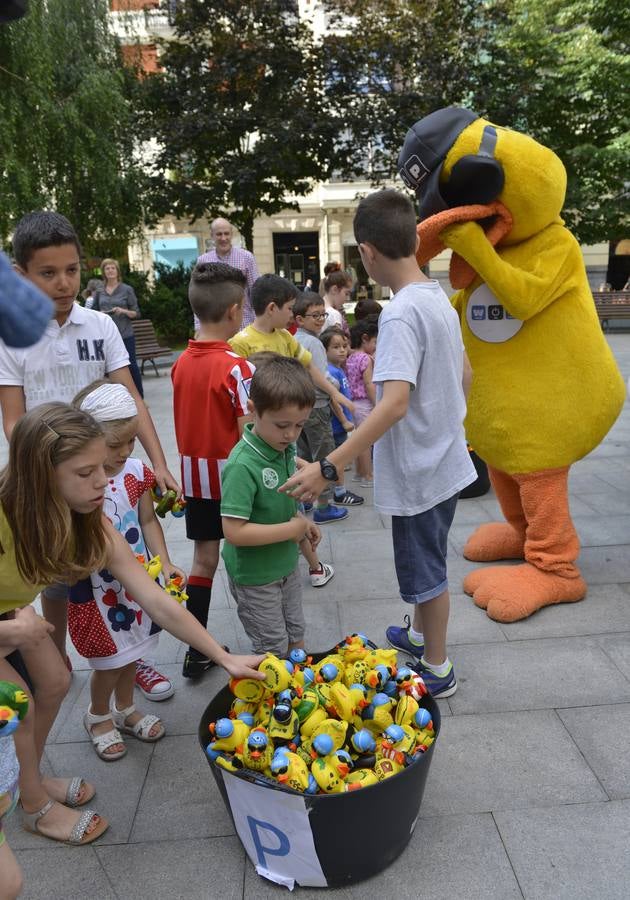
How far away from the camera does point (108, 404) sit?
230 centimetres

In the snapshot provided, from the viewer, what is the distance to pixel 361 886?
1891 mm

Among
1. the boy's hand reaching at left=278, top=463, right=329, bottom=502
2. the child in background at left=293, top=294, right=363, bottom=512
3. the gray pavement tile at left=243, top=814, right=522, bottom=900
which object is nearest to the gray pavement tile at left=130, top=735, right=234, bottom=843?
the gray pavement tile at left=243, top=814, right=522, bottom=900

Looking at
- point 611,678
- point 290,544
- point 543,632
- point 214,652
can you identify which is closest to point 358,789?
point 214,652

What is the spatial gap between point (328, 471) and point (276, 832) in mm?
1010

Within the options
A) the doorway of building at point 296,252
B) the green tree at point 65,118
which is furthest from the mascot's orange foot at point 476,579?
the doorway of building at point 296,252

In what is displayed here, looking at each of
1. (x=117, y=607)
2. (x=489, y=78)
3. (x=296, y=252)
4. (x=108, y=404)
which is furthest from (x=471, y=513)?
(x=296, y=252)

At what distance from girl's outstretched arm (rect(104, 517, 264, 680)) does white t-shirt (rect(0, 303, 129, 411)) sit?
25.5 inches

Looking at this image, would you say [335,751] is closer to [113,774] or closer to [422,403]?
[113,774]

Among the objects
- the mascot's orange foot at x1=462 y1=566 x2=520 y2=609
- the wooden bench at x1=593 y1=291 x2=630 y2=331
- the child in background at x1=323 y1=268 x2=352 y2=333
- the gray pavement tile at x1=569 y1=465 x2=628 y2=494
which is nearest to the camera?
the mascot's orange foot at x1=462 y1=566 x2=520 y2=609

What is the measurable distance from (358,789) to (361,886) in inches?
15.9

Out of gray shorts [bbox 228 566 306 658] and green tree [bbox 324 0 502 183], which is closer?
gray shorts [bbox 228 566 306 658]

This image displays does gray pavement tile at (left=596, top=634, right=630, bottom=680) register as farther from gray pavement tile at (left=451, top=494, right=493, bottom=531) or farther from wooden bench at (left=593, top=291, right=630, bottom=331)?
wooden bench at (left=593, top=291, right=630, bottom=331)

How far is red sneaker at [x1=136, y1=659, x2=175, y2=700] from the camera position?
2.82 m

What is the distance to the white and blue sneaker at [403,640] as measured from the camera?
298cm
